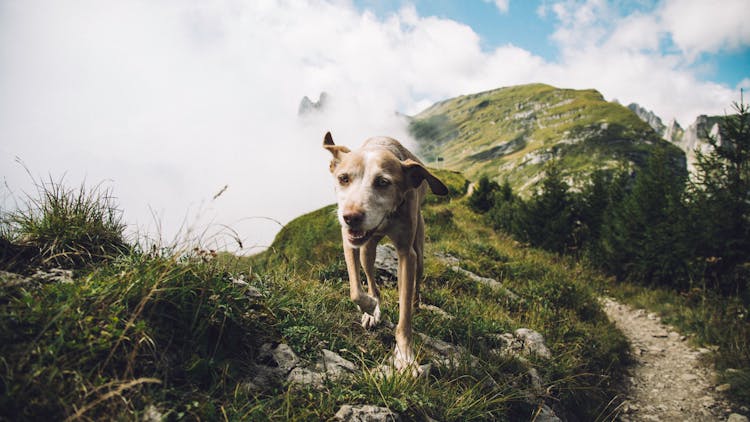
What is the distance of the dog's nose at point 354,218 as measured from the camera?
322cm

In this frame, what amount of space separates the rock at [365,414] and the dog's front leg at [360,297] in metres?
1.35

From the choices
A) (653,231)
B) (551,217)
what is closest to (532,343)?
(653,231)

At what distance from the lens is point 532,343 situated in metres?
4.98

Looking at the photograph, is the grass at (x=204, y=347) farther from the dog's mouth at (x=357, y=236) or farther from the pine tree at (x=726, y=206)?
the pine tree at (x=726, y=206)

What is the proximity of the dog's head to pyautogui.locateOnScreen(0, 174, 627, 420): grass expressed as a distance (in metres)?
1.11

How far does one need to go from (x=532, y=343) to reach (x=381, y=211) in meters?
3.32

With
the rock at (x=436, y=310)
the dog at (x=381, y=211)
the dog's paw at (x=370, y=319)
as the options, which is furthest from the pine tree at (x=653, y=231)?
the dog's paw at (x=370, y=319)

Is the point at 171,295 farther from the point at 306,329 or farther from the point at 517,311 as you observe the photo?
the point at 517,311

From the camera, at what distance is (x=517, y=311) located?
6.55 metres

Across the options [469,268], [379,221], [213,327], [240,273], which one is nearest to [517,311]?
[469,268]

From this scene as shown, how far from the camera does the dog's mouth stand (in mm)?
3361

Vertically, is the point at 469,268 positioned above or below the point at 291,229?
below

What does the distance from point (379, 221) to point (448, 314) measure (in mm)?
2405

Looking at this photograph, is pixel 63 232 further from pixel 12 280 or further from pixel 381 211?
pixel 381 211
